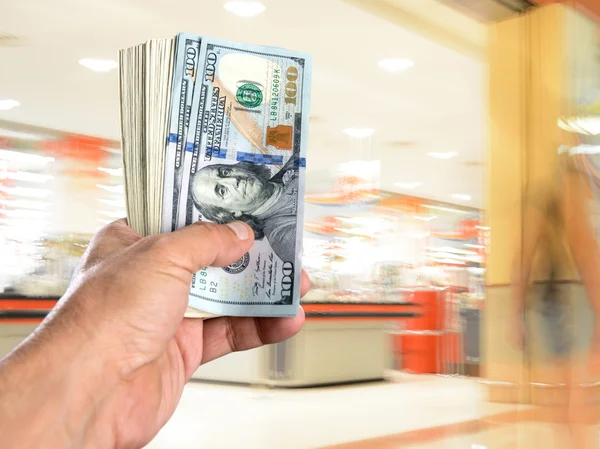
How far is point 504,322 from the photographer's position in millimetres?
6211

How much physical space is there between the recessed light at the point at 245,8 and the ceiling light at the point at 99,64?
1534 mm

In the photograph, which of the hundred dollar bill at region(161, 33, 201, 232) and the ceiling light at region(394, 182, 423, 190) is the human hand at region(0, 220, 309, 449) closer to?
the hundred dollar bill at region(161, 33, 201, 232)

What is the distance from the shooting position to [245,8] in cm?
613

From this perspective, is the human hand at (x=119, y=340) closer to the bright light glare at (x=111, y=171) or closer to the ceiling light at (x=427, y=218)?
the bright light glare at (x=111, y=171)

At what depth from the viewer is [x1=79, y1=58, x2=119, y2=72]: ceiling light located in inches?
282

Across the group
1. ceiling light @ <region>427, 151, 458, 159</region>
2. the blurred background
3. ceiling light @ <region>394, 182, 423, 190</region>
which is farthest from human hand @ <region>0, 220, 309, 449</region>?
ceiling light @ <region>394, 182, 423, 190</region>

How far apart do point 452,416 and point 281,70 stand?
455cm

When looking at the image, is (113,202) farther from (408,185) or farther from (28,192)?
(408,185)

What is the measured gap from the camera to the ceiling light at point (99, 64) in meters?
7.17

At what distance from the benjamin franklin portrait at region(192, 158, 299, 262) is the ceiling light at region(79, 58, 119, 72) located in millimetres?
5978

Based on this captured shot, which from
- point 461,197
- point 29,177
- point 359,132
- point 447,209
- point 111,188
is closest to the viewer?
point 29,177

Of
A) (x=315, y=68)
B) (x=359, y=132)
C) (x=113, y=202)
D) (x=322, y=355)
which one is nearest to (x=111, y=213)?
(x=113, y=202)

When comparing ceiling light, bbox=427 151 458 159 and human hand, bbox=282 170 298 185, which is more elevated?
ceiling light, bbox=427 151 458 159

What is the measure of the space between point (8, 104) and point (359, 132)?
459 cm
